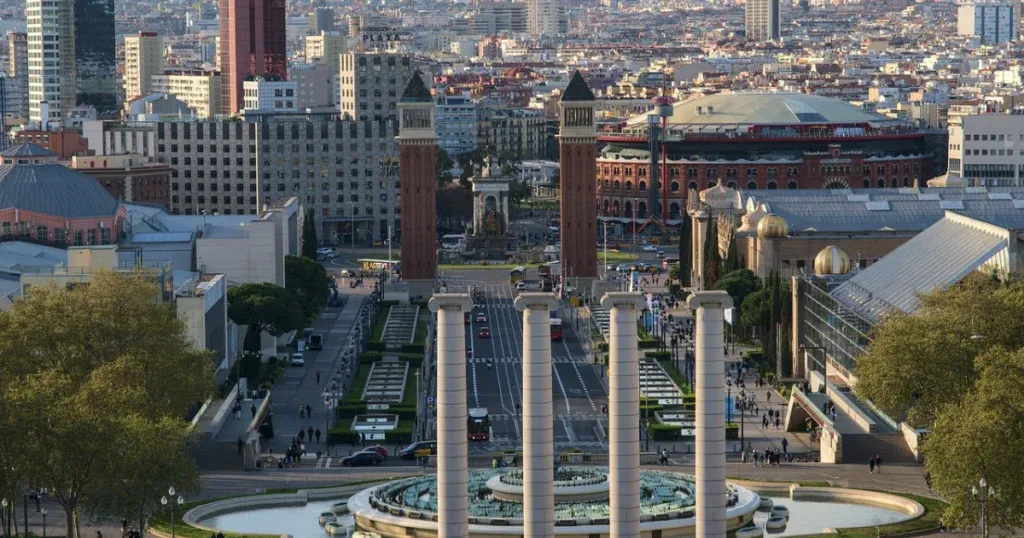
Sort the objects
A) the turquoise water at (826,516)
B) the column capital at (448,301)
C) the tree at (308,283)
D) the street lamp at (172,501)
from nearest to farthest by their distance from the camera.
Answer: the column capital at (448,301) → the street lamp at (172,501) → the turquoise water at (826,516) → the tree at (308,283)

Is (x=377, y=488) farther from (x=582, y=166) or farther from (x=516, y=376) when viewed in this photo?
(x=582, y=166)

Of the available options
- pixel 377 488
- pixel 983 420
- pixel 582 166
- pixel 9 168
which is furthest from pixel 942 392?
pixel 582 166

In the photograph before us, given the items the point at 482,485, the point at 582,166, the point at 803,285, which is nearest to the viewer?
the point at 482,485

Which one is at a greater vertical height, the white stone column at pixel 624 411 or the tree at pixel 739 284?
the white stone column at pixel 624 411

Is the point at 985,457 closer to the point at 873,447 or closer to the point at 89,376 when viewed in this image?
the point at 873,447

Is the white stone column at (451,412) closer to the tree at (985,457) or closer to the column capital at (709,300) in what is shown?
the column capital at (709,300)

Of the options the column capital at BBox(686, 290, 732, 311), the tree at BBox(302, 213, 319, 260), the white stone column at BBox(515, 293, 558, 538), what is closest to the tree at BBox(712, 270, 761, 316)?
the tree at BBox(302, 213, 319, 260)

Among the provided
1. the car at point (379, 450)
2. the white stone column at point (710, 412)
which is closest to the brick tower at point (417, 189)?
the car at point (379, 450)

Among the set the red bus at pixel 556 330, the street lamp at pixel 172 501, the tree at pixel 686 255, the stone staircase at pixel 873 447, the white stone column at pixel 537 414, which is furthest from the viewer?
the tree at pixel 686 255
